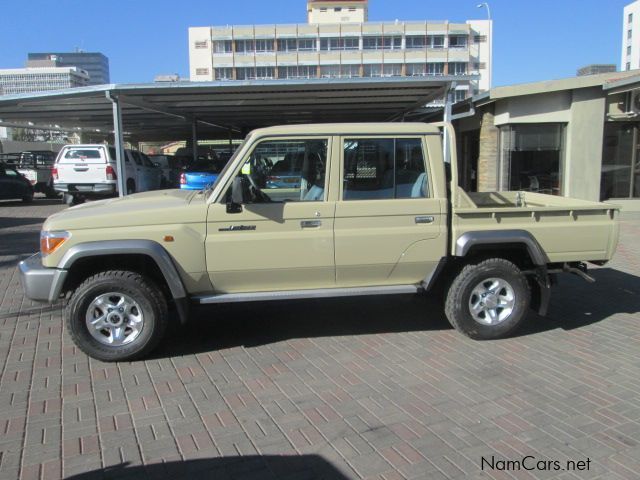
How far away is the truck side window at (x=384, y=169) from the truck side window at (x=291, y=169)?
0.77ft

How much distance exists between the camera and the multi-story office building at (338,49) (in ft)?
309

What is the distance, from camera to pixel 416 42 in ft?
313

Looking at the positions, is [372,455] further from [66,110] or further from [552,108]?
[66,110]

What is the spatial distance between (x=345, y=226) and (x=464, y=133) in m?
13.1

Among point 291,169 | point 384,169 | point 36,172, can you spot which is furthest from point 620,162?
point 36,172

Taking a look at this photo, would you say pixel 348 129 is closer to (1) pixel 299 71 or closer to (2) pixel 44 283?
(2) pixel 44 283

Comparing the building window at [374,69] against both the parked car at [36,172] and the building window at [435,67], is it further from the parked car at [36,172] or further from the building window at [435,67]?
the parked car at [36,172]

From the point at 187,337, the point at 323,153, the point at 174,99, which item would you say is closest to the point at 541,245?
the point at 323,153

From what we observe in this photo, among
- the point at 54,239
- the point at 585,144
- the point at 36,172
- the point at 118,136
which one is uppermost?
the point at 118,136

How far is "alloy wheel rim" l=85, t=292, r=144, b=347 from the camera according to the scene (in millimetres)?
4637

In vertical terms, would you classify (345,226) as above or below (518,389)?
Answer: above

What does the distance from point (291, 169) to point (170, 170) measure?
22.4 meters

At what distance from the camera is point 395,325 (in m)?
5.72

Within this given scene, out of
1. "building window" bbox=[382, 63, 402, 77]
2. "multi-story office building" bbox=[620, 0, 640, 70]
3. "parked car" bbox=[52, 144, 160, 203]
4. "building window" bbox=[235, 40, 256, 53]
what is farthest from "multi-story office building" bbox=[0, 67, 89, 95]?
"multi-story office building" bbox=[620, 0, 640, 70]
